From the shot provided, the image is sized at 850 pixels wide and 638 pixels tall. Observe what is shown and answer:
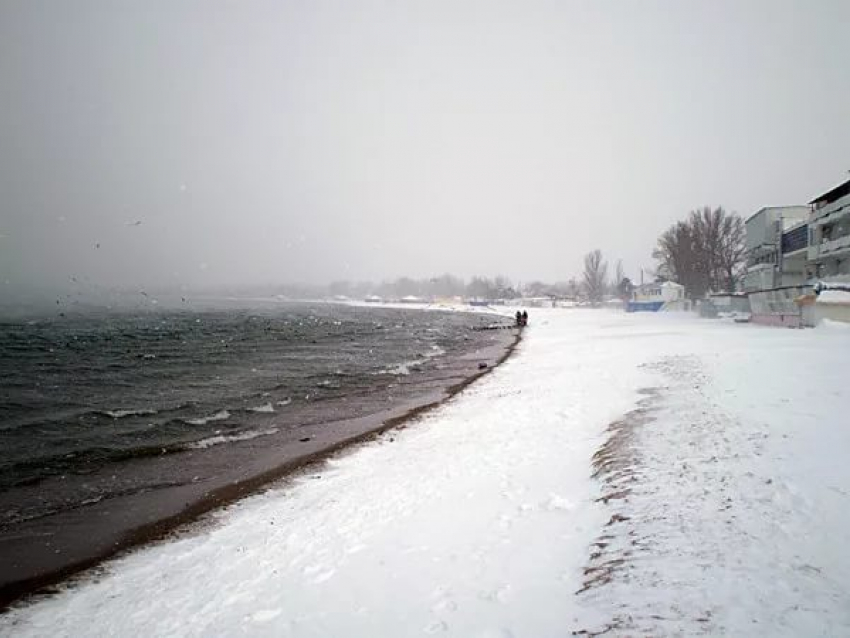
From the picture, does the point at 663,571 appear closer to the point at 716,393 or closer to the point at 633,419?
the point at 633,419

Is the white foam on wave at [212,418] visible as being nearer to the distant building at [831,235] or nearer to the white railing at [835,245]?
the distant building at [831,235]

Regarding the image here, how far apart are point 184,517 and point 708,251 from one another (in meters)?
76.8

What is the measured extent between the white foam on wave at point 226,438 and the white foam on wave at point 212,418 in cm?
194

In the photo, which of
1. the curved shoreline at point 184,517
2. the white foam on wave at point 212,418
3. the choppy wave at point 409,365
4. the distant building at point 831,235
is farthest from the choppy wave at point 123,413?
the distant building at point 831,235

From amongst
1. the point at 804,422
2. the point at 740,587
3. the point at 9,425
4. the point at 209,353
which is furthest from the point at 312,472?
the point at 209,353

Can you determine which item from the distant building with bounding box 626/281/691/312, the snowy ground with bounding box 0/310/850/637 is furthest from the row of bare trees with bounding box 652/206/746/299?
the snowy ground with bounding box 0/310/850/637

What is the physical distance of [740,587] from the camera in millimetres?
4727

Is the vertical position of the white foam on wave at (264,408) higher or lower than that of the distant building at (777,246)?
lower

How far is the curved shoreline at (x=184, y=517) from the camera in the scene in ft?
24.0

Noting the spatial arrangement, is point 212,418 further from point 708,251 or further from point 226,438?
point 708,251

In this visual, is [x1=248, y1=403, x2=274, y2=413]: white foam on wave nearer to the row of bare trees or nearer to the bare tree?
the row of bare trees

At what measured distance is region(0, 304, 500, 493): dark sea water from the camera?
14016 millimetres

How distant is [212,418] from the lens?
56.8 feet

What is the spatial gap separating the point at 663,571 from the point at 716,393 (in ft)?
30.9
